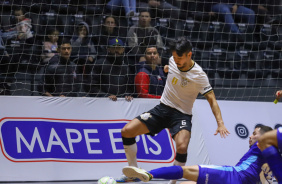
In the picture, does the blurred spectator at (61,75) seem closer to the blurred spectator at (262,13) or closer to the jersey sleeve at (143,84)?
the jersey sleeve at (143,84)

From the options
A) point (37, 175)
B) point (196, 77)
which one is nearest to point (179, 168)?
point (196, 77)

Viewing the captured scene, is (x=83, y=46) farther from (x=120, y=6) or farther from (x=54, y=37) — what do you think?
(x=120, y=6)

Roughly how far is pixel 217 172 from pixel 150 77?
283 cm

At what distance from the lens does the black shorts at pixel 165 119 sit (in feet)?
21.7

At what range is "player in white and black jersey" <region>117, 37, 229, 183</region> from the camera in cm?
648

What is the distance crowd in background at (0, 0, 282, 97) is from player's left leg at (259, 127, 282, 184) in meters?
3.21

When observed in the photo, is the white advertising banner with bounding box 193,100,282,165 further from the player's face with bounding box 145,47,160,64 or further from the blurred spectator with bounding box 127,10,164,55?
the blurred spectator with bounding box 127,10,164,55

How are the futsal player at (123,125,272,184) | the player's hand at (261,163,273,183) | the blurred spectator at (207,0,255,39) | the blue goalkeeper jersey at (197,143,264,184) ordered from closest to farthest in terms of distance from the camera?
the futsal player at (123,125,272,184)
the blue goalkeeper jersey at (197,143,264,184)
the player's hand at (261,163,273,183)
the blurred spectator at (207,0,255,39)

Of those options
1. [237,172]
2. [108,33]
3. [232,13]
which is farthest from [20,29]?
[237,172]

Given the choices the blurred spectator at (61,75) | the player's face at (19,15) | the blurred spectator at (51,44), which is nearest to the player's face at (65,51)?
the blurred spectator at (61,75)

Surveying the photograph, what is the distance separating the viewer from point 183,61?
21.2 ft

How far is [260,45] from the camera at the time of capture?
10.0 meters

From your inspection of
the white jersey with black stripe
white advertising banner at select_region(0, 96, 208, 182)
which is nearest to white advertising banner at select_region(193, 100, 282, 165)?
white advertising banner at select_region(0, 96, 208, 182)

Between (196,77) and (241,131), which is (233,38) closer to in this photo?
(241,131)
